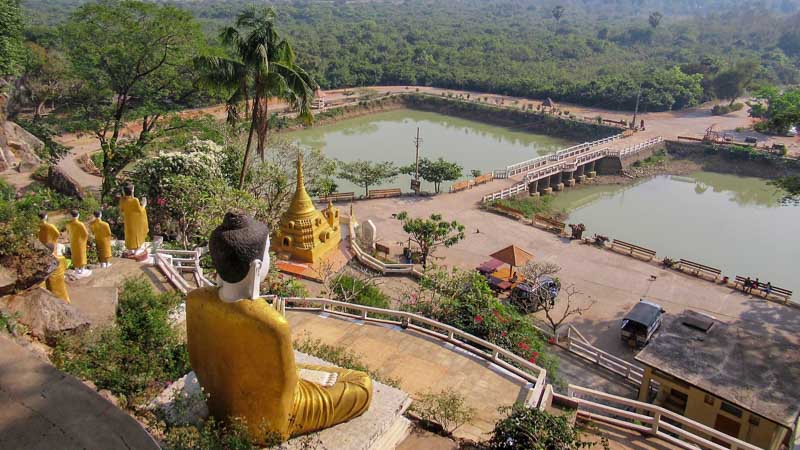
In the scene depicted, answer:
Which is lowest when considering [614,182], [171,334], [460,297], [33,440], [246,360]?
[614,182]

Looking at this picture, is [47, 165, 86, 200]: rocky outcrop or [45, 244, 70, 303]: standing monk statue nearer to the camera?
[45, 244, 70, 303]: standing monk statue

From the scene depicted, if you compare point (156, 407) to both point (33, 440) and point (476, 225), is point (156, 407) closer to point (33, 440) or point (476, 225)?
point (33, 440)

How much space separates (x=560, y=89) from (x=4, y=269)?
53.4 m

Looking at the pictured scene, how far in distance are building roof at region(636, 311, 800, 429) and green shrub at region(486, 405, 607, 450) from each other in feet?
16.3

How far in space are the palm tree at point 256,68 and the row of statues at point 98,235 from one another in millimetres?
5385

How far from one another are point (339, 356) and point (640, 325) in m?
9.47

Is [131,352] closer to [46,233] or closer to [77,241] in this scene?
[77,241]

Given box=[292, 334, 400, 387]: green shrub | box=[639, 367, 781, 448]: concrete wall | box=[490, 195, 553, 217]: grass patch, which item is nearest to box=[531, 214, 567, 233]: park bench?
box=[490, 195, 553, 217]: grass patch

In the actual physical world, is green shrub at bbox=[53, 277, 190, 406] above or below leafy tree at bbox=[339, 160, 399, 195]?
above

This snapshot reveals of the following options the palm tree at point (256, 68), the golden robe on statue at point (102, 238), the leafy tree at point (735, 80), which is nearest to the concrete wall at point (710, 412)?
the golden robe on statue at point (102, 238)

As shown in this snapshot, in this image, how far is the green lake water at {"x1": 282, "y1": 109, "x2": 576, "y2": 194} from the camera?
4009 cm

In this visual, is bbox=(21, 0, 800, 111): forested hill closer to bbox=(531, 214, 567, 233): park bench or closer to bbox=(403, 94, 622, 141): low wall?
bbox=(403, 94, 622, 141): low wall

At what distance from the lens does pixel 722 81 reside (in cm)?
5366

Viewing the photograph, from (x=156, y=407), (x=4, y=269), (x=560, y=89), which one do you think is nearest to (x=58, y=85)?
(x=4, y=269)
